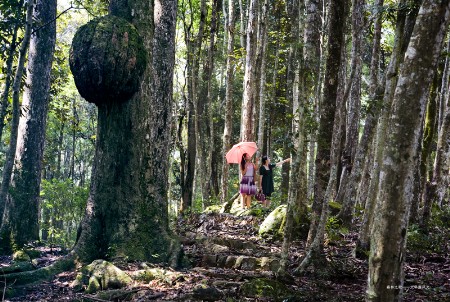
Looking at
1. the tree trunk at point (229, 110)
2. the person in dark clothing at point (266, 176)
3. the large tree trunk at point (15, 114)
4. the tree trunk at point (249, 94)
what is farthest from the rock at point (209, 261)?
the tree trunk at point (229, 110)

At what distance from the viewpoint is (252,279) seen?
21.3 feet

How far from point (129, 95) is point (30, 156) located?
15.0 ft

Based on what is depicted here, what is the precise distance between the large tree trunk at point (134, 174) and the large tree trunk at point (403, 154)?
13.3 ft

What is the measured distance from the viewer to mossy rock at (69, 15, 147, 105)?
7.20 metres

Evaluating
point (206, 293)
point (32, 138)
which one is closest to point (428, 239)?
point (206, 293)

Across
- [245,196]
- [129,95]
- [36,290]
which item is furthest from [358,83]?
[36,290]

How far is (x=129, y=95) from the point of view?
7582 mm

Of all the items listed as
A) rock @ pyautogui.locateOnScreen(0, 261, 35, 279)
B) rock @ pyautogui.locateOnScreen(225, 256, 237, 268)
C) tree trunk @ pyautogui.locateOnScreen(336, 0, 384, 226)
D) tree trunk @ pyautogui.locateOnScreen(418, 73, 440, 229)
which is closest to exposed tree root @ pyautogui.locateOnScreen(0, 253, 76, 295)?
rock @ pyautogui.locateOnScreen(0, 261, 35, 279)

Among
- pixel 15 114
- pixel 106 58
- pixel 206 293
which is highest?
pixel 106 58

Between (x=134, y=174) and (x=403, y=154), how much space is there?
15.0 ft

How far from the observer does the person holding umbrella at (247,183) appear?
1368 centimetres

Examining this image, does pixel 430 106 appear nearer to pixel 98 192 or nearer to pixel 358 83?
pixel 358 83

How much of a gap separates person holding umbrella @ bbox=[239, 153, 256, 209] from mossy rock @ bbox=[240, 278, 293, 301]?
7.54 m

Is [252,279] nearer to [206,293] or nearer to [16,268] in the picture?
[206,293]
